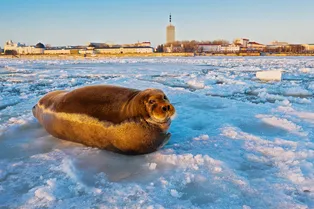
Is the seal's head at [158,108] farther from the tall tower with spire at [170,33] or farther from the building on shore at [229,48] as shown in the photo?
the tall tower with spire at [170,33]

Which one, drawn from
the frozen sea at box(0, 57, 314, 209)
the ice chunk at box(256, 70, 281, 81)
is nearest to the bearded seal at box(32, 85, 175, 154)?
the frozen sea at box(0, 57, 314, 209)

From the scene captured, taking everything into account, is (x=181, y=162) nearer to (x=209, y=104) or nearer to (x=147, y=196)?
(x=147, y=196)

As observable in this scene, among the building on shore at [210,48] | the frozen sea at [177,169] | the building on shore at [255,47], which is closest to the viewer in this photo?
the frozen sea at [177,169]

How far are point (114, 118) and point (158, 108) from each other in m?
0.55

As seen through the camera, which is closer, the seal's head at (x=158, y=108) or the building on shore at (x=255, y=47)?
the seal's head at (x=158, y=108)

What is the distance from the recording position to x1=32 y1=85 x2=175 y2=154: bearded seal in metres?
3.03

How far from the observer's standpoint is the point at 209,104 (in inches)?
245

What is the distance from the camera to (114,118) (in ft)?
10.5

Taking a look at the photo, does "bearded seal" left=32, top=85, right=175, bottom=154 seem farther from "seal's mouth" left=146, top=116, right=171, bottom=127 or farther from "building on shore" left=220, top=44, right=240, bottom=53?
"building on shore" left=220, top=44, right=240, bottom=53

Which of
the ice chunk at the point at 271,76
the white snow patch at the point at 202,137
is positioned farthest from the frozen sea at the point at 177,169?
the ice chunk at the point at 271,76

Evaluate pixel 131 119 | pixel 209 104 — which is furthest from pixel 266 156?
pixel 209 104

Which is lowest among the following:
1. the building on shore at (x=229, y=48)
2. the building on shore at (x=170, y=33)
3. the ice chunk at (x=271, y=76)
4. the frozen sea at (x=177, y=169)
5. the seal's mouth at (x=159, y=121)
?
the frozen sea at (x=177, y=169)

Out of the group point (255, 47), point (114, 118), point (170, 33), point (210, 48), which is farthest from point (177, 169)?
point (170, 33)

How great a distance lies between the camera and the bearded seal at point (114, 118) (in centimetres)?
303
